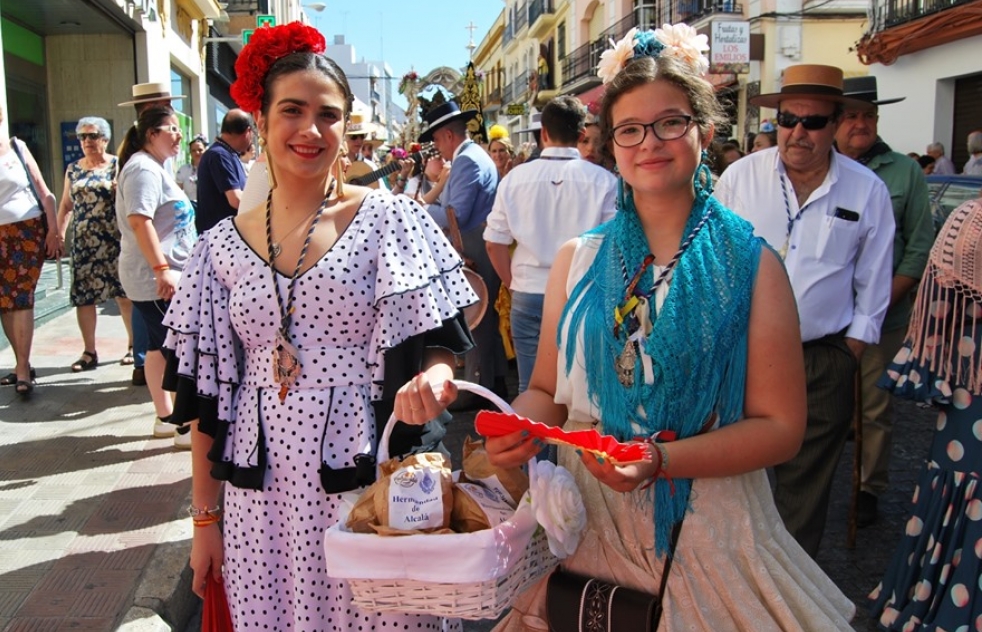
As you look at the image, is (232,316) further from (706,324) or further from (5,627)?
(5,627)

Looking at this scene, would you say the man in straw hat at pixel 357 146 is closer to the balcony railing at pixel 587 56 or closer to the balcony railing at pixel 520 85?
the balcony railing at pixel 587 56

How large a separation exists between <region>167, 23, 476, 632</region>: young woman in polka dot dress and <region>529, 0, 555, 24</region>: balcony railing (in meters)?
42.8

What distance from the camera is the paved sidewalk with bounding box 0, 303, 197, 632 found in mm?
3428

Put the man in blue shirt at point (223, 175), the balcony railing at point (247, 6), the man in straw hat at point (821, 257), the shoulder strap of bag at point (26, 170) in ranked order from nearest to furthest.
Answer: the man in straw hat at point (821, 257), the man in blue shirt at point (223, 175), the shoulder strap of bag at point (26, 170), the balcony railing at point (247, 6)

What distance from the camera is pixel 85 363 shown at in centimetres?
738

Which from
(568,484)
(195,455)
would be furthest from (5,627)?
(568,484)

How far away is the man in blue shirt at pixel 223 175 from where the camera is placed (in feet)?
18.3

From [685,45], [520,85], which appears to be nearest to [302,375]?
[685,45]

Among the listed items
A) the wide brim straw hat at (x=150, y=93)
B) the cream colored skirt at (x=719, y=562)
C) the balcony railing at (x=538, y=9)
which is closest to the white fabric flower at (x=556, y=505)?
the cream colored skirt at (x=719, y=562)

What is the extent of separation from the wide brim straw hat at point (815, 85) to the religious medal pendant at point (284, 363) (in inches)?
105

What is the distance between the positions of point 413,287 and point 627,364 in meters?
0.63

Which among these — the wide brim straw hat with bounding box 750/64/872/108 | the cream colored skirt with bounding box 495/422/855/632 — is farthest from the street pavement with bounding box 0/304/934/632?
the wide brim straw hat with bounding box 750/64/872/108

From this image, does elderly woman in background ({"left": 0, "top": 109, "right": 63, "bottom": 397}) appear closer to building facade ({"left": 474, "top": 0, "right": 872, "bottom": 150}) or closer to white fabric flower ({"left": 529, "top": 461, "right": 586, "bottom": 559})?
building facade ({"left": 474, "top": 0, "right": 872, "bottom": 150})

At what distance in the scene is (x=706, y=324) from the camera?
6.12 ft
